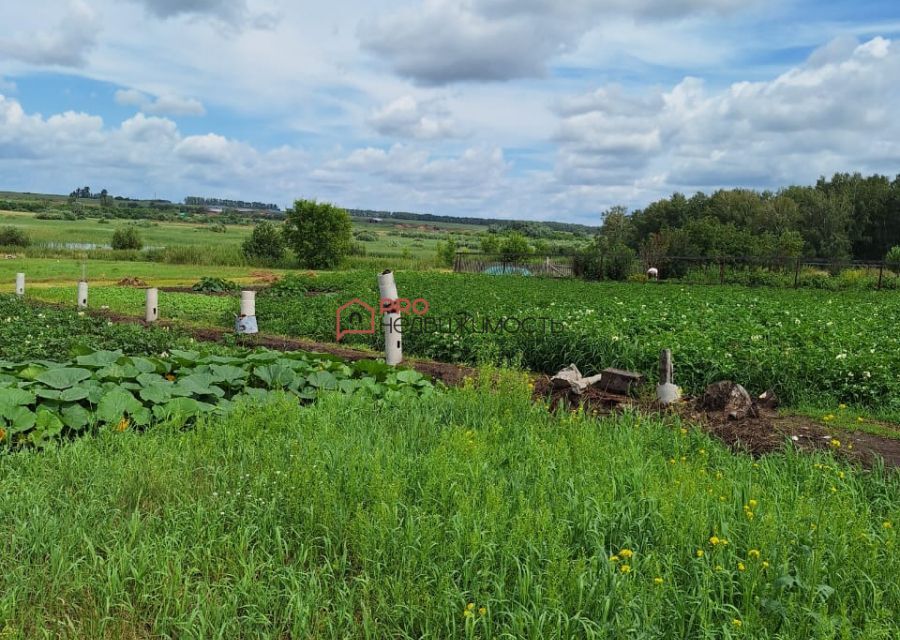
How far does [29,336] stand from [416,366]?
6.71 metres

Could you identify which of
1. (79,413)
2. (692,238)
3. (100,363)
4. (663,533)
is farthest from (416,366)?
(692,238)

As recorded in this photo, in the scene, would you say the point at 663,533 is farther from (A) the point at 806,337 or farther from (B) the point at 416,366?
(A) the point at 806,337

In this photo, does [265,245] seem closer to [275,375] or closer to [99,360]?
[99,360]

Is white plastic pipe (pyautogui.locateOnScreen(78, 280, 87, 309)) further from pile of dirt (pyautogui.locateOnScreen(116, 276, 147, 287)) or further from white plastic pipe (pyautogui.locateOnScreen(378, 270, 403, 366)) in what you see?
white plastic pipe (pyautogui.locateOnScreen(378, 270, 403, 366))

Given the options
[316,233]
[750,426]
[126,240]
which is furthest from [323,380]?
[126,240]

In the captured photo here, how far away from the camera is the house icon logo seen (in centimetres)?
1445

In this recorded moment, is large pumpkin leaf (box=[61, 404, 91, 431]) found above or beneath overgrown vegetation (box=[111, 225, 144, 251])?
beneath

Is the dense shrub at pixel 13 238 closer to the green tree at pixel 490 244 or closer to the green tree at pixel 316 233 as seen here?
the green tree at pixel 316 233

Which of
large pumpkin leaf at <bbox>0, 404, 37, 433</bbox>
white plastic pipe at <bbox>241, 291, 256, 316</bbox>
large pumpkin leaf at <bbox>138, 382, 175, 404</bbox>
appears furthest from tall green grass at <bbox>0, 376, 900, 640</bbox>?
white plastic pipe at <bbox>241, 291, 256, 316</bbox>

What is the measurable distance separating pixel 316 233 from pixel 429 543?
45.6 meters

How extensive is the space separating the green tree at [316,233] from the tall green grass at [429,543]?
43.3 m

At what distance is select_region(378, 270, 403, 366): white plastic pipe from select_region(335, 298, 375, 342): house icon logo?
5.11 metres

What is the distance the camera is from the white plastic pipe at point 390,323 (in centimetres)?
884

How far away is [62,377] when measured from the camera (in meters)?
6.10
